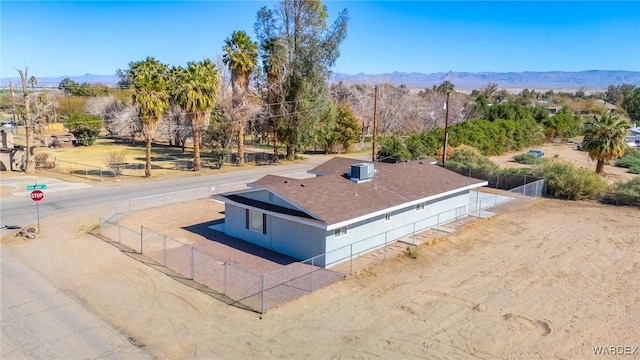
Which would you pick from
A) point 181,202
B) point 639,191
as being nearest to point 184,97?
point 181,202

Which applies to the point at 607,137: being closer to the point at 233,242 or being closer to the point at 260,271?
the point at 233,242

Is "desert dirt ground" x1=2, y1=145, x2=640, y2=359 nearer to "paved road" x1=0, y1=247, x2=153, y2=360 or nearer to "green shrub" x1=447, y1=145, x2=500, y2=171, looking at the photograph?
"paved road" x1=0, y1=247, x2=153, y2=360

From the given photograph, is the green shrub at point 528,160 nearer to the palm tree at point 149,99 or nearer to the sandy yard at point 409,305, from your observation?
the sandy yard at point 409,305

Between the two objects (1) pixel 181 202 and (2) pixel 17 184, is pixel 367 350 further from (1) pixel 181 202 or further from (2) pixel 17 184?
(2) pixel 17 184

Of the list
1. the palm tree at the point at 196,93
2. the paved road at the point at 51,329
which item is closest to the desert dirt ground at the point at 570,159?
the palm tree at the point at 196,93

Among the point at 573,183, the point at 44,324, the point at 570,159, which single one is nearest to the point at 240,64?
the point at 573,183

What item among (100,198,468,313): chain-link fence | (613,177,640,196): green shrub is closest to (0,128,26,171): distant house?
(100,198,468,313): chain-link fence
